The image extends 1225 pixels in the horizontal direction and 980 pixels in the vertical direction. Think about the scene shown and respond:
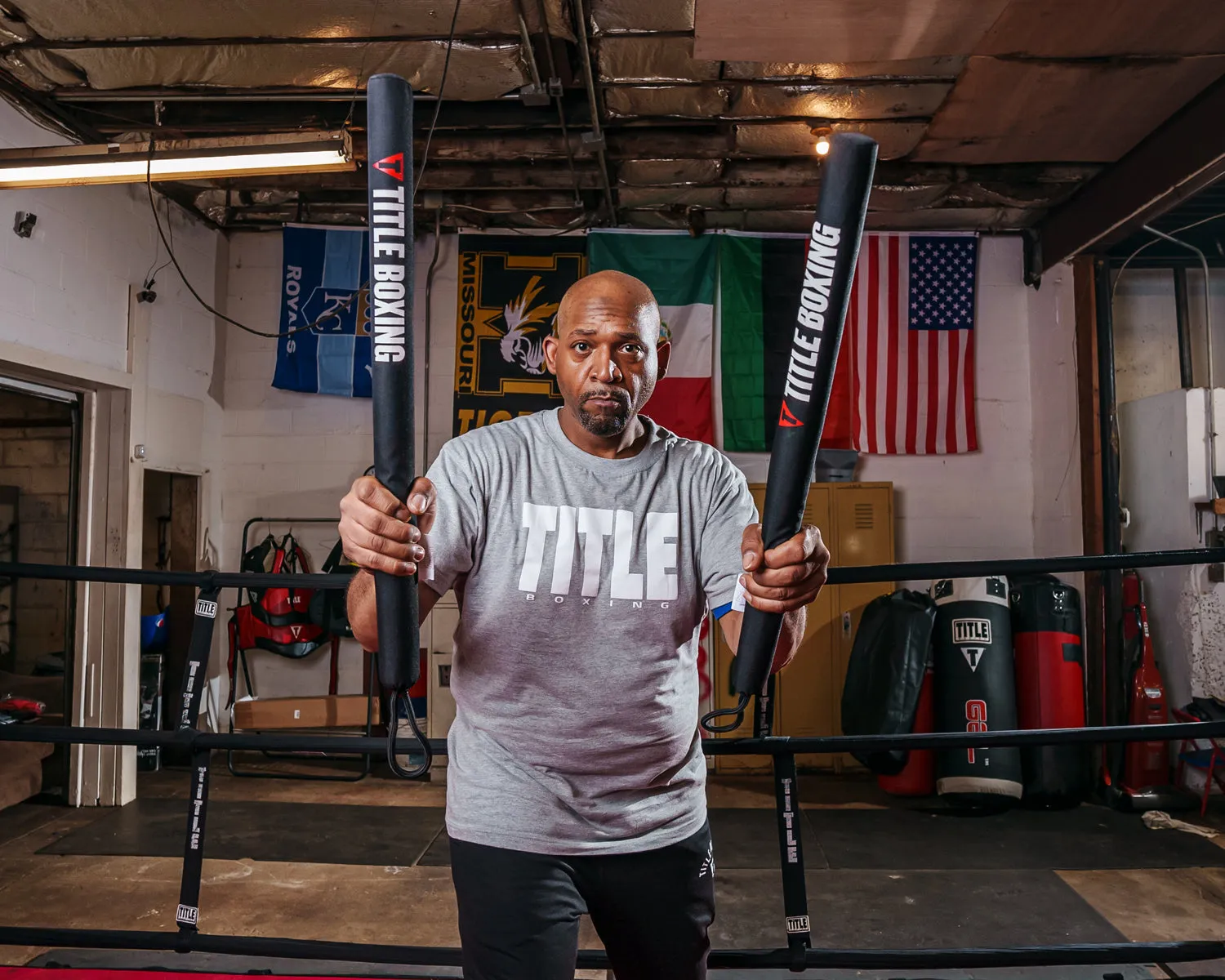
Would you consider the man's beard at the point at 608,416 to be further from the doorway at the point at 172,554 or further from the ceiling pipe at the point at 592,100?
the doorway at the point at 172,554

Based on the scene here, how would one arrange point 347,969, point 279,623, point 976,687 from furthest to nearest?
1. point 279,623
2. point 976,687
3. point 347,969

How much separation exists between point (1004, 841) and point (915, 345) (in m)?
3.14

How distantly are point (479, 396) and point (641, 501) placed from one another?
4.67 m

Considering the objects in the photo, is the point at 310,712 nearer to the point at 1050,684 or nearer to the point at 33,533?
the point at 33,533

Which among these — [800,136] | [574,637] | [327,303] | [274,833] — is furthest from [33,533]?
[574,637]

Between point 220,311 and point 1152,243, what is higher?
point 1152,243

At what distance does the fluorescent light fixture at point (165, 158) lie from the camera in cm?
353

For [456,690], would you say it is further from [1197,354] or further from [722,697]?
[1197,354]

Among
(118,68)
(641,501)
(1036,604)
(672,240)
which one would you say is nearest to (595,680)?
(641,501)

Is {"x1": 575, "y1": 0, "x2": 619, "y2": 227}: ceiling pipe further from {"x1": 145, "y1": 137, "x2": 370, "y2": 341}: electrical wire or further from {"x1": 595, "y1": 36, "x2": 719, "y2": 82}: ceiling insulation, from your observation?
{"x1": 145, "y1": 137, "x2": 370, "y2": 341}: electrical wire

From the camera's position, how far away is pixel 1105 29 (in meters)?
3.42

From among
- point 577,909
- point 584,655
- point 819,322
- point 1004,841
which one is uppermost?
point 819,322

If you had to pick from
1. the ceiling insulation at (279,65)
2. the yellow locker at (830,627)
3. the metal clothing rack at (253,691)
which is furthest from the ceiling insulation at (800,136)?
the metal clothing rack at (253,691)

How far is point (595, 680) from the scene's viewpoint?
1.27 metres
